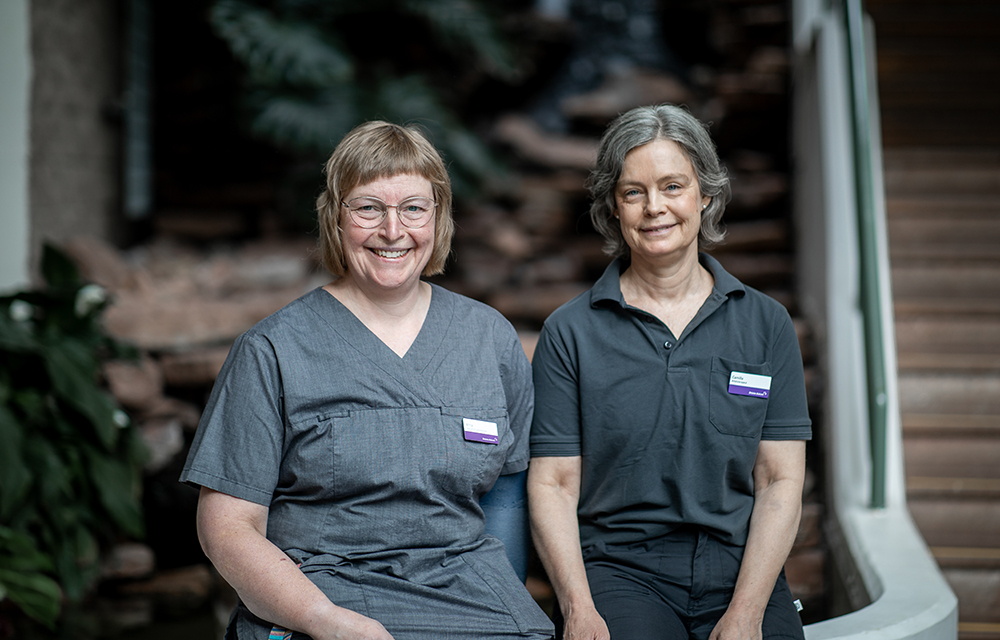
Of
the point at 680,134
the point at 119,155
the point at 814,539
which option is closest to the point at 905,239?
the point at 814,539

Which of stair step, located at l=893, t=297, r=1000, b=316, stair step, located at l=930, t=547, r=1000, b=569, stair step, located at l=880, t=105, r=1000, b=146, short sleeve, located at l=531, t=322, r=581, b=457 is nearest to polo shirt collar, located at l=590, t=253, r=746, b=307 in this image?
short sleeve, located at l=531, t=322, r=581, b=457

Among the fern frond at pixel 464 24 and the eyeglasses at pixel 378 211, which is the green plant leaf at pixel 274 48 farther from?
the eyeglasses at pixel 378 211

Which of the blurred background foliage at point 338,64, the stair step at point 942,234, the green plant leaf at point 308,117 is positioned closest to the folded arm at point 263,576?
the stair step at point 942,234

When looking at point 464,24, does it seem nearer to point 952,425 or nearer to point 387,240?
point 952,425

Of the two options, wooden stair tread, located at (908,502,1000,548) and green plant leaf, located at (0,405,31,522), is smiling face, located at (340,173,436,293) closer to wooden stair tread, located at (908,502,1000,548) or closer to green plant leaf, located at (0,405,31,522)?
green plant leaf, located at (0,405,31,522)

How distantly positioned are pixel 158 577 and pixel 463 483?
8.82 feet

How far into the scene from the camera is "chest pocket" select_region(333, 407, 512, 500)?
1449mm

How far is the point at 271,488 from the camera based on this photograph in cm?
144

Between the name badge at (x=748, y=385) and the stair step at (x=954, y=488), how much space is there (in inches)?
56.0

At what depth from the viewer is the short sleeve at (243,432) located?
1407 mm

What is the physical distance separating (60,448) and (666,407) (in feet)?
7.75

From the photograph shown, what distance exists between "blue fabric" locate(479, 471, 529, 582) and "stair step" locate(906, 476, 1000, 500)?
5.29ft

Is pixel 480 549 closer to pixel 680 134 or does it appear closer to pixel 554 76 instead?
pixel 680 134

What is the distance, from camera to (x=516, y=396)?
165 centimetres
